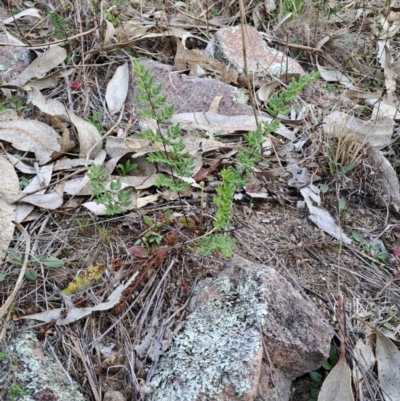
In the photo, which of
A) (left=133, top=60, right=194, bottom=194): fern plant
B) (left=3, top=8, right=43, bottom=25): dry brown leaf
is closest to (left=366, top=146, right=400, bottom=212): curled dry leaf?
(left=133, top=60, right=194, bottom=194): fern plant

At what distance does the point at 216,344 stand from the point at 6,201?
93 cm

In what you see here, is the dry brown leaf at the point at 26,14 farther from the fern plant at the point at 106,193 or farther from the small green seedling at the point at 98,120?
the fern plant at the point at 106,193

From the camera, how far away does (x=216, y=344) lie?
1.41 metres

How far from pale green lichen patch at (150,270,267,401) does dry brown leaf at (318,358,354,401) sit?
10.4 inches

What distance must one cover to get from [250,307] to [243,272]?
124 millimetres

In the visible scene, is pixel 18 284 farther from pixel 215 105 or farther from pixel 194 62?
pixel 194 62

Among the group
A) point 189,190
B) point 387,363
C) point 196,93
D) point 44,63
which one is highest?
point 44,63

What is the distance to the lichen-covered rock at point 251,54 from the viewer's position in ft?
7.97

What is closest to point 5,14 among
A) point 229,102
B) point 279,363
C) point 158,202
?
point 229,102

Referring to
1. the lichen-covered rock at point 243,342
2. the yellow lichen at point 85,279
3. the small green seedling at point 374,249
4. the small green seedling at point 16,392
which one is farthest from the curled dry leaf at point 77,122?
the small green seedling at point 374,249

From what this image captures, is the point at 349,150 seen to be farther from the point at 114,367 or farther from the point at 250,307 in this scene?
the point at 114,367

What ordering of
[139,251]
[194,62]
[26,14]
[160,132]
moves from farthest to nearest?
[26,14], [194,62], [139,251], [160,132]

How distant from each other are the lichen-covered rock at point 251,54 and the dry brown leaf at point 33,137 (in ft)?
3.13

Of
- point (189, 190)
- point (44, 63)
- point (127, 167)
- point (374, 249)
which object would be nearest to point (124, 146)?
point (127, 167)
